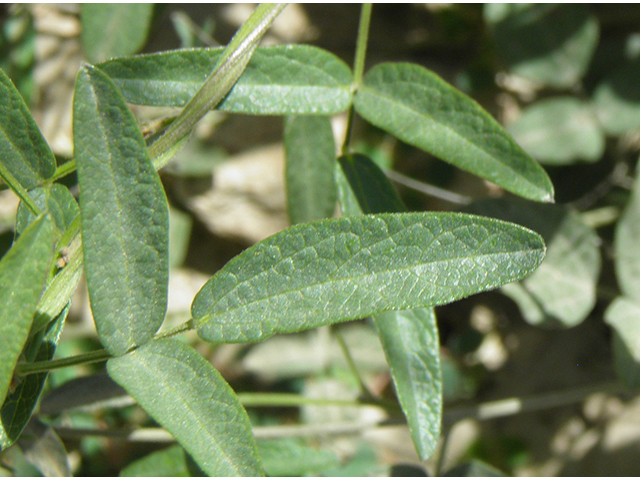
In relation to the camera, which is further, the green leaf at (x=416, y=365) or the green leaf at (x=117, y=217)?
the green leaf at (x=416, y=365)

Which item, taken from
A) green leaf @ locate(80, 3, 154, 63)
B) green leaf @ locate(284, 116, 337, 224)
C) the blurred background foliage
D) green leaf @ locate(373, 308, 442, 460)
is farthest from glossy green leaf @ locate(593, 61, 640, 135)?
green leaf @ locate(80, 3, 154, 63)

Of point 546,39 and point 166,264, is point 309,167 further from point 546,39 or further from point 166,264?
point 546,39

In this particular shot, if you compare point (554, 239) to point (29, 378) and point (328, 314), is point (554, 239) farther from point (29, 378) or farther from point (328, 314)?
point (29, 378)

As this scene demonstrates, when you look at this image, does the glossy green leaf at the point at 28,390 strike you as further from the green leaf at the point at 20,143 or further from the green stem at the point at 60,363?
the green leaf at the point at 20,143

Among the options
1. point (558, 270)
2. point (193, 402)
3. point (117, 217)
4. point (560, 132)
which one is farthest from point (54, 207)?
point (560, 132)

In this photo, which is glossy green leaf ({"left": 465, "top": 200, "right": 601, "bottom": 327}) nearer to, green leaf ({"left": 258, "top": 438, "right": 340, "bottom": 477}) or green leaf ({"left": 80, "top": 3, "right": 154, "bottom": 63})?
green leaf ({"left": 258, "top": 438, "right": 340, "bottom": 477})

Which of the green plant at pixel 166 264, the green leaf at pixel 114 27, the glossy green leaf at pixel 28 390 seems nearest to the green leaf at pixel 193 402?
the green plant at pixel 166 264

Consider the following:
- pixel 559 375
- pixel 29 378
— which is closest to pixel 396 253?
pixel 29 378
